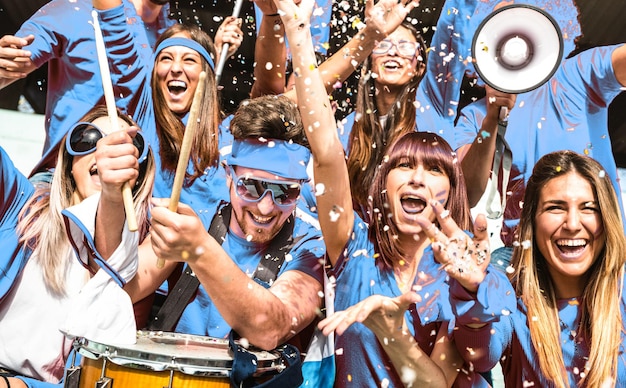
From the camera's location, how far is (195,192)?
269 cm

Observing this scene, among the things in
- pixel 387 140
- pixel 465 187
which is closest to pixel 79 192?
pixel 387 140

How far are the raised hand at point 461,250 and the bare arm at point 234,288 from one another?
45 cm

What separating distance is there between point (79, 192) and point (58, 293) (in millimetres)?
352

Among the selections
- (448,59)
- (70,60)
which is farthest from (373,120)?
(70,60)

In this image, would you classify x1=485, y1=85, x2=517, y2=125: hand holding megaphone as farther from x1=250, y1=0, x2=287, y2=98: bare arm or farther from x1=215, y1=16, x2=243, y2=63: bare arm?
x1=215, y1=16, x2=243, y2=63: bare arm

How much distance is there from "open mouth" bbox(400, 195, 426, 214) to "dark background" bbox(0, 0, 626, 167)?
0.52 m

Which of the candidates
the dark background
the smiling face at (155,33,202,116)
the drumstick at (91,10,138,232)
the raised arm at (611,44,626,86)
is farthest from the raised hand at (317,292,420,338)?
the raised arm at (611,44,626,86)

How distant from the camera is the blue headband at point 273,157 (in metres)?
2.39

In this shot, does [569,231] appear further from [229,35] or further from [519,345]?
[229,35]

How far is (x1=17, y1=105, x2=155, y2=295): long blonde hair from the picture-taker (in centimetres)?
252

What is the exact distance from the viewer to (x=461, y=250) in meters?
2.11

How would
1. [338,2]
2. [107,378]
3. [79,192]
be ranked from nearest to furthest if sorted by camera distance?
[107,378] < [79,192] < [338,2]

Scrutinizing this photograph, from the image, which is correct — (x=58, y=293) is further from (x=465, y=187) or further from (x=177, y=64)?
(x=465, y=187)

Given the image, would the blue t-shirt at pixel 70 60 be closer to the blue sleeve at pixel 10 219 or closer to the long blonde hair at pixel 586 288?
the blue sleeve at pixel 10 219
